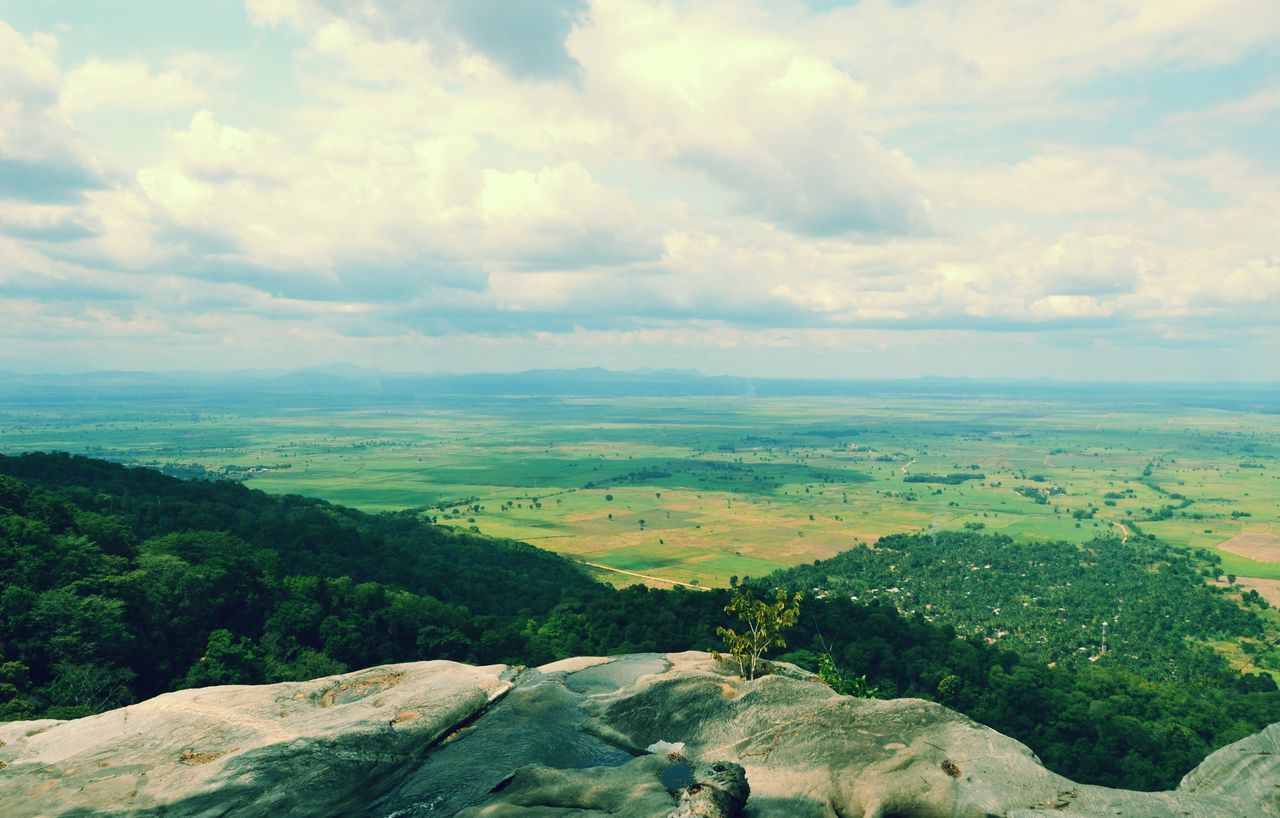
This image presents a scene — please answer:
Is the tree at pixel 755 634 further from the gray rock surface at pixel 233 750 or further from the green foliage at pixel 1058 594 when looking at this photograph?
the green foliage at pixel 1058 594

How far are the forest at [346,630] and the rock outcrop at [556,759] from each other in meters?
16.0

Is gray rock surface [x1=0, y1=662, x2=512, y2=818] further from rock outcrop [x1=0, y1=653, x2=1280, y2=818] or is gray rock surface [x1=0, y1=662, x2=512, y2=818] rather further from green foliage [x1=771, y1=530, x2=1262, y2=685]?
green foliage [x1=771, y1=530, x2=1262, y2=685]

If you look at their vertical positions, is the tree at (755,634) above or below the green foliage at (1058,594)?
above

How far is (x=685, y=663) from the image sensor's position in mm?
32844

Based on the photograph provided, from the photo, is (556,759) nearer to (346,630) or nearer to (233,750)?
(233,750)

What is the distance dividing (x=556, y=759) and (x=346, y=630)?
101 ft

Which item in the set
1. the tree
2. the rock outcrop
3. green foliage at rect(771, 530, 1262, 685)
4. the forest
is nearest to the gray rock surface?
the rock outcrop

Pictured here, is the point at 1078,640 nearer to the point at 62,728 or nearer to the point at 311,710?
the point at 311,710

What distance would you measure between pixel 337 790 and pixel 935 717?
18533 millimetres

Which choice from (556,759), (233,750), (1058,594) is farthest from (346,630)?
(1058,594)

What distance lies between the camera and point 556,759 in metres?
23.6

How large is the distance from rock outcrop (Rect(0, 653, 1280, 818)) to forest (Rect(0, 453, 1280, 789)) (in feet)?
52.6

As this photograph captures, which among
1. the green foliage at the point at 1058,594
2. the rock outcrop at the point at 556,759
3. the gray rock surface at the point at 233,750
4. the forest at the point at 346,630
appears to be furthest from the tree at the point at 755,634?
the green foliage at the point at 1058,594

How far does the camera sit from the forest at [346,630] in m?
40.5
